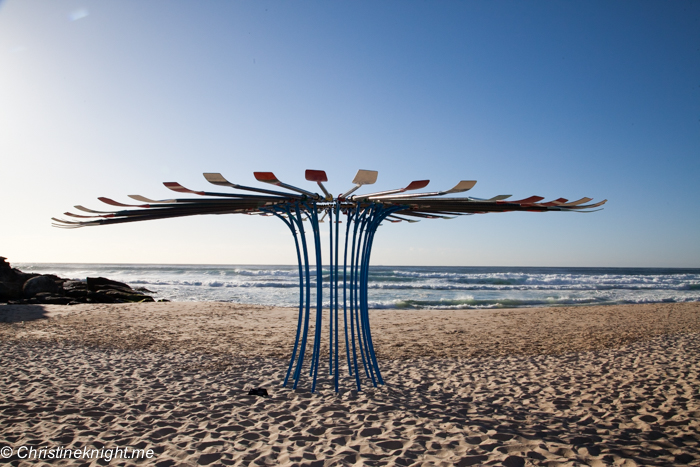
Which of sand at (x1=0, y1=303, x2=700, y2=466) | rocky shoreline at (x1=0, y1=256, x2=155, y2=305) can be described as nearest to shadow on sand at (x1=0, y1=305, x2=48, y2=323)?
rocky shoreline at (x1=0, y1=256, x2=155, y2=305)

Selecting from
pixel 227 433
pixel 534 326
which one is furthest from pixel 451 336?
pixel 227 433

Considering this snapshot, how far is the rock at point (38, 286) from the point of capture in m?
15.6

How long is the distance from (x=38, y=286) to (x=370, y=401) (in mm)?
17366

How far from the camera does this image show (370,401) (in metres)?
4.48

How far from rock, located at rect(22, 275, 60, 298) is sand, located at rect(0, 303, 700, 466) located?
8614 mm

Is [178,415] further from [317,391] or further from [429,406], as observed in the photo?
[429,406]

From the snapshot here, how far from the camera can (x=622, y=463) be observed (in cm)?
307

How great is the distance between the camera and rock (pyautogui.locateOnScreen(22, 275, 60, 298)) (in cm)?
1559

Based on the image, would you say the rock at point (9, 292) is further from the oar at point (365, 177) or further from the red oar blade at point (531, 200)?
the red oar blade at point (531, 200)

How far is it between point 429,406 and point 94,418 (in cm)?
358

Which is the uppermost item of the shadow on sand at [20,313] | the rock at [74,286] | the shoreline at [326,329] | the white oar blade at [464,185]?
the white oar blade at [464,185]

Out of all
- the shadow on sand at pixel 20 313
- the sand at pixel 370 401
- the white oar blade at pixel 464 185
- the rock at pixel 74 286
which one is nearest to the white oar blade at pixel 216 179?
the white oar blade at pixel 464 185

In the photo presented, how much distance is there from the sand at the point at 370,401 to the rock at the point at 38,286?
28.3 feet

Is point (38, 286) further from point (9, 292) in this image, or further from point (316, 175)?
point (316, 175)
